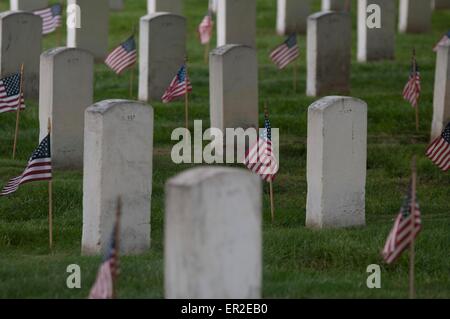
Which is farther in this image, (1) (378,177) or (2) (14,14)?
(2) (14,14)

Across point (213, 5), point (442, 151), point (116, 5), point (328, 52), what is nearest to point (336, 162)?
point (442, 151)

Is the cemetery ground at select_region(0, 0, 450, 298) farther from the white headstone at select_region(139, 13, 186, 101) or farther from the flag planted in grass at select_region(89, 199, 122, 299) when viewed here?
the flag planted in grass at select_region(89, 199, 122, 299)

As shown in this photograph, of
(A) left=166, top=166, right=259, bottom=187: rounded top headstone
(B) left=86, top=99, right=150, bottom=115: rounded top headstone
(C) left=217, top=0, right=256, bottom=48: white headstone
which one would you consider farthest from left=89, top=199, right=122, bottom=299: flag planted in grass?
(C) left=217, top=0, right=256, bottom=48: white headstone

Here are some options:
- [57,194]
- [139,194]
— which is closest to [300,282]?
[139,194]

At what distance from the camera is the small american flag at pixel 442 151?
15250 mm

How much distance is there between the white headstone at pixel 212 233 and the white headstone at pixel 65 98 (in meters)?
8.26

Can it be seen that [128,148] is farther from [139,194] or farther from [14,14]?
[14,14]

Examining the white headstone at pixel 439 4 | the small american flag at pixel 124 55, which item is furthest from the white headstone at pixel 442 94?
the white headstone at pixel 439 4

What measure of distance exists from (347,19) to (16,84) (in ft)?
21.3

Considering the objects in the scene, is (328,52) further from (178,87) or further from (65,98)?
(65,98)

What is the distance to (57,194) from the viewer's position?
1570cm

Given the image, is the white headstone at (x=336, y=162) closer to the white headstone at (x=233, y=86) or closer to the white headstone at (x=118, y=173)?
the white headstone at (x=118, y=173)

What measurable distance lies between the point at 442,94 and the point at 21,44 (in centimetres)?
668

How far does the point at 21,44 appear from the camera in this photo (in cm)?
2112
